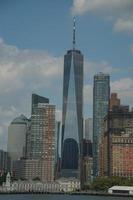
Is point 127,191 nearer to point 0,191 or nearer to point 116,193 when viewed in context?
point 116,193

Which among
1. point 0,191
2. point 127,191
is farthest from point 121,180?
point 0,191

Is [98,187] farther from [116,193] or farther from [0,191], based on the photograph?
[0,191]

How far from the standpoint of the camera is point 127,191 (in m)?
173

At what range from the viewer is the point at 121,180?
19200 cm

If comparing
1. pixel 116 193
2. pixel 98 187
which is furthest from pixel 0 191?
pixel 116 193

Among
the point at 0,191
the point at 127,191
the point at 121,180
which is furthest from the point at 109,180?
the point at 0,191

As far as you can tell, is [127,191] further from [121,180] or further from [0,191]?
[0,191]

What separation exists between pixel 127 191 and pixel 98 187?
862 inches

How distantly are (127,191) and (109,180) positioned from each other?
19.7m

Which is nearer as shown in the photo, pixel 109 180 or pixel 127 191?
pixel 127 191

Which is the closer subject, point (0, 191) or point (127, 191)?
point (127, 191)

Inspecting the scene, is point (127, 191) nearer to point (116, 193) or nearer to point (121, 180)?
point (116, 193)

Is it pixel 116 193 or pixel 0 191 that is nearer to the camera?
pixel 116 193

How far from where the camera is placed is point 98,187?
193 m
